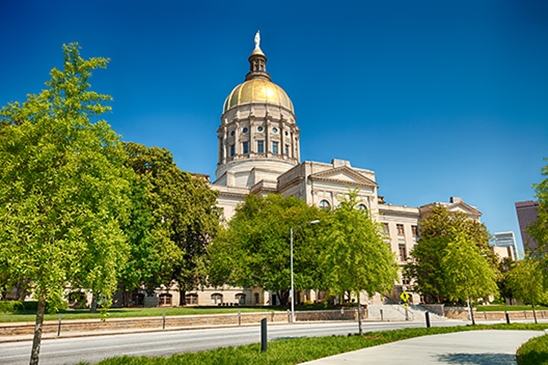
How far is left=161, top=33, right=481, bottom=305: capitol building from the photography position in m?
59.5

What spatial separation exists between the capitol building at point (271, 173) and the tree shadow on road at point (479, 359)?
41437mm

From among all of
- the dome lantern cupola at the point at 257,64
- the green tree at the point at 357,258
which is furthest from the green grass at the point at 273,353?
the dome lantern cupola at the point at 257,64

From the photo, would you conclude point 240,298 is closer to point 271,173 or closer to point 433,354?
point 271,173

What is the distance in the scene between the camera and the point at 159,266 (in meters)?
36.7

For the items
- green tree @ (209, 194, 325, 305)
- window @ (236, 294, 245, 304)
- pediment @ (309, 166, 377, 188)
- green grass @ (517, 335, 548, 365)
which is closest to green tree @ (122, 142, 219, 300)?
green tree @ (209, 194, 325, 305)

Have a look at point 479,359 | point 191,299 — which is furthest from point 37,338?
point 191,299

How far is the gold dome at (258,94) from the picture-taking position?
86688 mm

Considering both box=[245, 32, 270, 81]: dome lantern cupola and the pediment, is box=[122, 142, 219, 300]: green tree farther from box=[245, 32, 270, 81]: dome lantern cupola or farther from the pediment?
box=[245, 32, 270, 81]: dome lantern cupola

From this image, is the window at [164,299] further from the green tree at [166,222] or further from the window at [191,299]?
the green tree at [166,222]

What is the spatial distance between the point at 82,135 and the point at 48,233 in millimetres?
2773

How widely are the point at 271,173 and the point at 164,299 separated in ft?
103

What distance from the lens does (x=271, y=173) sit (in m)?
77.0

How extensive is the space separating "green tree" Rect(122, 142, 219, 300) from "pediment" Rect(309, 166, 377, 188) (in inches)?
737

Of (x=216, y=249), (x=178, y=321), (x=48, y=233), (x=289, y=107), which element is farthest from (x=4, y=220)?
(x=289, y=107)
